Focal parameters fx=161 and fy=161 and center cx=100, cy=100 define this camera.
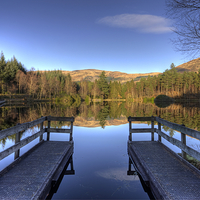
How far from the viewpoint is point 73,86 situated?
10712cm

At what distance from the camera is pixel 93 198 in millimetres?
4738

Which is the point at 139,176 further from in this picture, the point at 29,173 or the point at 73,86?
the point at 73,86

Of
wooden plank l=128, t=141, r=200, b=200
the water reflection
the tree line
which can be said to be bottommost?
the water reflection

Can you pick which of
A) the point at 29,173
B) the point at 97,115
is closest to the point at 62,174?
the point at 29,173

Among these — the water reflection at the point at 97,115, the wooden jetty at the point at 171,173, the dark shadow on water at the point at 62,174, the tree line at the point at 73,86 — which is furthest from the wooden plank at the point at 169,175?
the tree line at the point at 73,86

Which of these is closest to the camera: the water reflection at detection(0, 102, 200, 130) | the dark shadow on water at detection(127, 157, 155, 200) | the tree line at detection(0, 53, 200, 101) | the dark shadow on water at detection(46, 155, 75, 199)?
the dark shadow on water at detection(46, 155, 75, 199)

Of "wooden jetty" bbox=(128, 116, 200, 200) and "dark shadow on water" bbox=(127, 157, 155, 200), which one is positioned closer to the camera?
"wooden jetty" bbox=(128, 116, 200, 200)

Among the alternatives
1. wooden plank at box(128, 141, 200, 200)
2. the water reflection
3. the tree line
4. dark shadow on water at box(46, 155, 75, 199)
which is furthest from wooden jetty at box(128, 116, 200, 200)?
the tree line

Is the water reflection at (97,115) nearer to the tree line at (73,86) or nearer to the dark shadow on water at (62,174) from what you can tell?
the dark shadow on water at (62,174)

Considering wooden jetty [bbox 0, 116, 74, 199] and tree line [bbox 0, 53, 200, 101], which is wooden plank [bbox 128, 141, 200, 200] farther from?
tree line [bbox 0, 53, 200, 101]

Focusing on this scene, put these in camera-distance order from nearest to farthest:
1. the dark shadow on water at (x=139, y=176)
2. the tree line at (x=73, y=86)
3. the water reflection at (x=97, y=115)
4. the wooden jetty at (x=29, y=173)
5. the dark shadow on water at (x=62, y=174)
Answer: the wooden jetty at (x=29, y=173) < the dark shadow on water at (x=62, y=174) < the dark shadow on water at (x=139, y=176) < the water reflection at (x=97, y=115) < the tree line at (x=73, y=86)

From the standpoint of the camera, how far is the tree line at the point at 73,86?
230 feet

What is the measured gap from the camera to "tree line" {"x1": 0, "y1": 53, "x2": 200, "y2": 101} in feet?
230

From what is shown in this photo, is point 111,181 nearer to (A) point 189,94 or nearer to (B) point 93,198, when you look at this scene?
(B) point 93,198
